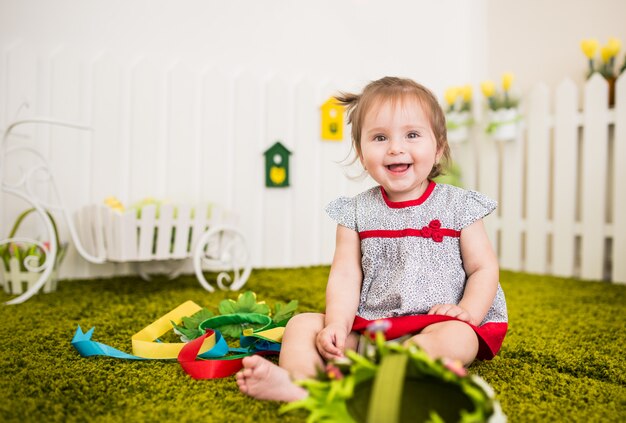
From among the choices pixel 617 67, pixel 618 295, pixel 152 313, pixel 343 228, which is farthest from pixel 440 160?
pixel 617 67

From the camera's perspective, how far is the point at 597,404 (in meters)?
1.06

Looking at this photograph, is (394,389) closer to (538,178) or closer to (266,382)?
(266,382)

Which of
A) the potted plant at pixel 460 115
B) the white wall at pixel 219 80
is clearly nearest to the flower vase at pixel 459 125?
the potted plant at pixel 460 115

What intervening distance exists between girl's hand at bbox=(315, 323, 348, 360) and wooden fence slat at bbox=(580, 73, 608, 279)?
7.10 ft

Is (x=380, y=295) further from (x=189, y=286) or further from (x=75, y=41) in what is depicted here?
(x=75, y=41)

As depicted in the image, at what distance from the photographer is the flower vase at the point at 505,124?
3127 millimetres

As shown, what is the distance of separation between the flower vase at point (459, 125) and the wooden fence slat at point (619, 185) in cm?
88

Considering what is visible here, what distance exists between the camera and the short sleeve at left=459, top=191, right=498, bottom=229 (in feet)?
4.27

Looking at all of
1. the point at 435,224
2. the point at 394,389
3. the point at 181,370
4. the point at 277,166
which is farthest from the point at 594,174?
the point at 394,389

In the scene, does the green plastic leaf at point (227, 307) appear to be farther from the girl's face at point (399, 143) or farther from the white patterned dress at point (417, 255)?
the girl's face at point (399, 143)

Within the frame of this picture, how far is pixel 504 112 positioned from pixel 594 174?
60 centimetres

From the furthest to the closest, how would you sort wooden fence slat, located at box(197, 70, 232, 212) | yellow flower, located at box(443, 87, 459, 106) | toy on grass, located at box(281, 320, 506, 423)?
1. yellow flower, located at box(443, 87, 459, 106)
2. wooden fence slat, located at box(197, 70, 232, 212)
3. toy on grass, located at box(281, 320, 506, 423)

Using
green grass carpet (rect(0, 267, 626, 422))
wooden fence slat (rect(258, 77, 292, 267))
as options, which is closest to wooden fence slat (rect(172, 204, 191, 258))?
green grass carpet (rect(0, 267, 626, 422))

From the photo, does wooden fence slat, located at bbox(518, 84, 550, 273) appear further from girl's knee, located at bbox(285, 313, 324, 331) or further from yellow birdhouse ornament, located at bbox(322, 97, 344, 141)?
girl's knee, located at bbox(285, 313, 324, 331)
